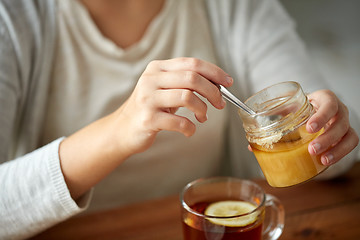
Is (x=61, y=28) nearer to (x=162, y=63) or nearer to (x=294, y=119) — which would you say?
(x=162, y=63)

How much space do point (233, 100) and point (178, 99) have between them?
0.09 m

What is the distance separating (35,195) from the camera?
69 cm

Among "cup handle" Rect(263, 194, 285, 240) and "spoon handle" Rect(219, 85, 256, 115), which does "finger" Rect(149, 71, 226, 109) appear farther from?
"cup handle" Rect(263, 194, 285, 240)

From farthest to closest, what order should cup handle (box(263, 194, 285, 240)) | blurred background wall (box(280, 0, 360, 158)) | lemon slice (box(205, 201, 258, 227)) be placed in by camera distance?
blurred background wall (box(280, 0, 360, 158)), cup handle (box(263, 194, 285, 240)), lemon slice (box(205, 201, 258, 227))

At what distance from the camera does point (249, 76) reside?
1188 mm

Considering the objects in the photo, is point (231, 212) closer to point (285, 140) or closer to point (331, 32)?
point (285, 140)

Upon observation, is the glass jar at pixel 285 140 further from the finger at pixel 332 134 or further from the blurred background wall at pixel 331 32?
the blurred background wall at pixel 331 32

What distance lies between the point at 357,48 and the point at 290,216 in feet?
7.64

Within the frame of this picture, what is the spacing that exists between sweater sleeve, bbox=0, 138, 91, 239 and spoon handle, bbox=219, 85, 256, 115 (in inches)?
12.8

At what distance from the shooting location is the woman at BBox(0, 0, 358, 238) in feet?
2.01

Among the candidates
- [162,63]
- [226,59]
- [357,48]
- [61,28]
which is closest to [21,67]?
[61,28]

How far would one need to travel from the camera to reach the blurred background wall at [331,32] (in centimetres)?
267

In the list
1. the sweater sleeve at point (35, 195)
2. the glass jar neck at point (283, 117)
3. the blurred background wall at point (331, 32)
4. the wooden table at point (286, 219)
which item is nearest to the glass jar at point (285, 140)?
the glass jar neck at point (283, 117)

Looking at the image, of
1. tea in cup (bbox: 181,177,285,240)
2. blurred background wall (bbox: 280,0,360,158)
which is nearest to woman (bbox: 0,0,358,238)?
tea in cup (bbox: 181,177,285,240)
